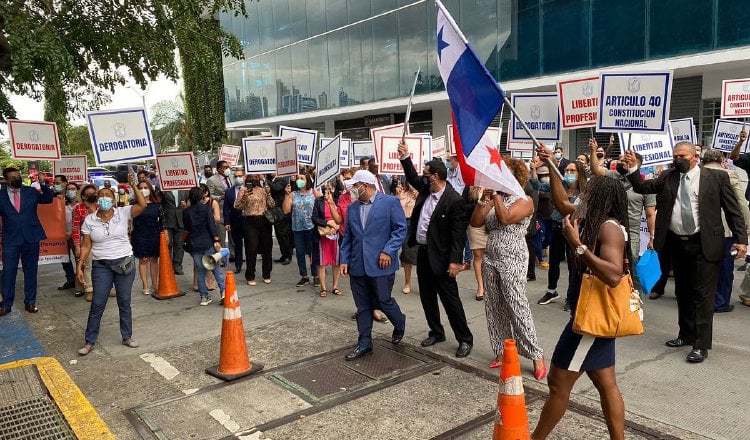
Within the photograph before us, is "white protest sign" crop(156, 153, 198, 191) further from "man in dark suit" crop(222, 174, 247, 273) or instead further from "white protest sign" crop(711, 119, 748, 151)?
"white protest sign" crop(711, 119, 748, 151)

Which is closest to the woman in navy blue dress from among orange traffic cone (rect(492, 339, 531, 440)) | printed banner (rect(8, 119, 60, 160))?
printed banner (rect(8, 119, 60, 160))

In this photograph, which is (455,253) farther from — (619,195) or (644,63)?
(644,63)

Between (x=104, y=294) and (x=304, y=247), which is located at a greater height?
(x=104, y=294)

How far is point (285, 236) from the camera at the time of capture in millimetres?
10664

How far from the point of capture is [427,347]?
5.69 meters

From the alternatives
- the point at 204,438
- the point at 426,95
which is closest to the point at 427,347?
the point at 204,438

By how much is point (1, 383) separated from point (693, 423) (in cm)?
567

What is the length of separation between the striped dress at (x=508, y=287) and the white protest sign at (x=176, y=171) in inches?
221

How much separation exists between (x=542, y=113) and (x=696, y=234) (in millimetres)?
3323

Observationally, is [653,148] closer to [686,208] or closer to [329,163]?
[686,208]

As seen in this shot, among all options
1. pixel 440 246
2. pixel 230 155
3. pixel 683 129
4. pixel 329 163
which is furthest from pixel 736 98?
pixel 230 155

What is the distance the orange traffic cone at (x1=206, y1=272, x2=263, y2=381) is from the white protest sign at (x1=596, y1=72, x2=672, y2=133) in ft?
15.1

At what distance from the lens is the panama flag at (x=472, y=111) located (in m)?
3.99

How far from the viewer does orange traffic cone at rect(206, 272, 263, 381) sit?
5.08 m
